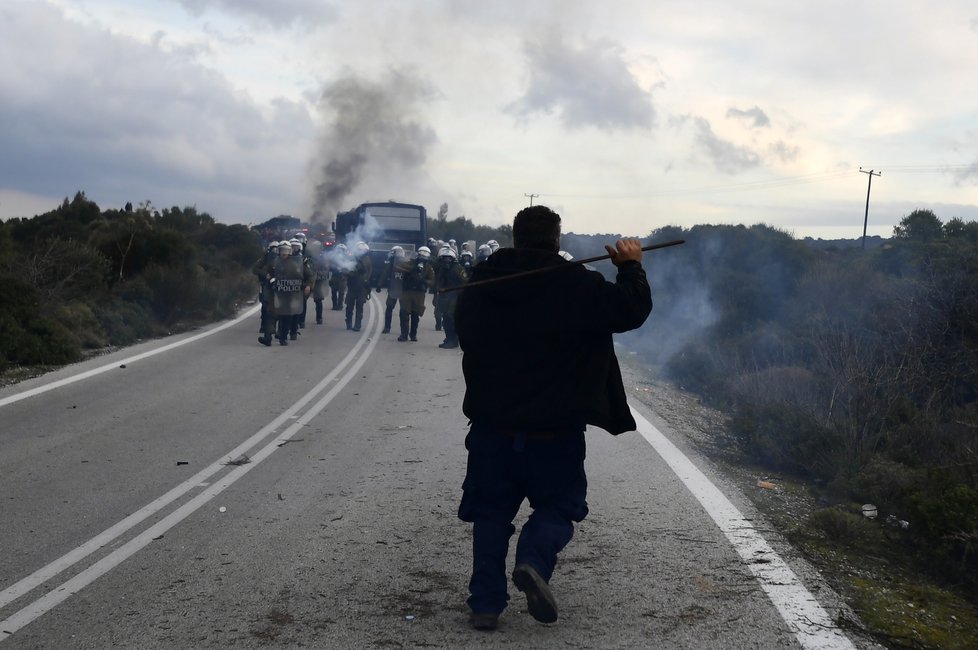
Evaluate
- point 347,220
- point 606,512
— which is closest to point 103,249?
point 347,220

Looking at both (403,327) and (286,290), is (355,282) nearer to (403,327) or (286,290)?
(403,327)

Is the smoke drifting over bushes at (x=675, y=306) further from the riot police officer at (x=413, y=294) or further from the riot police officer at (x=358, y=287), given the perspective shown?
the riot police officer at (x=358, y=287)

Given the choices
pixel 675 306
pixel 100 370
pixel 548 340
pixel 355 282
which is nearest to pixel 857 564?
pixel 548 340

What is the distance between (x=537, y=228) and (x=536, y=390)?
Answer: 743 millimetres

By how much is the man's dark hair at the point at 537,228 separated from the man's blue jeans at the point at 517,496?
85 cm

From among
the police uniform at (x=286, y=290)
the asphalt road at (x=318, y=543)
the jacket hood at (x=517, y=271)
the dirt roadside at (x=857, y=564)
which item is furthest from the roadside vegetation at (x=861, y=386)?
the police uniform at (x=286, y=290)

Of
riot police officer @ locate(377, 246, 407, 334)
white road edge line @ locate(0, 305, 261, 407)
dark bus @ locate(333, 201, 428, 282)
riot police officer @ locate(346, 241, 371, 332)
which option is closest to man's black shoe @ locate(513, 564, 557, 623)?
white road edge line @ locate(0, 305, 261, 407)

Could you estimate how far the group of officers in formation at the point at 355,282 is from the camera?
18609 millimetres

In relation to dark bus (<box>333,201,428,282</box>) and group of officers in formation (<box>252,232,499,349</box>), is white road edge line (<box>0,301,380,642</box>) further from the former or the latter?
dark bus (<box>333,201,428,282</box>)

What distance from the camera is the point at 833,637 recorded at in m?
4.43

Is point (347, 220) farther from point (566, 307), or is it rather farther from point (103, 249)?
point (566, 307)

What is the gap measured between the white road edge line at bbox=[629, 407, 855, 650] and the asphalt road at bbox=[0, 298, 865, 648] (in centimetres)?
2

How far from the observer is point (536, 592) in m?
4.37

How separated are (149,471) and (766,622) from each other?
5240 millimetres
